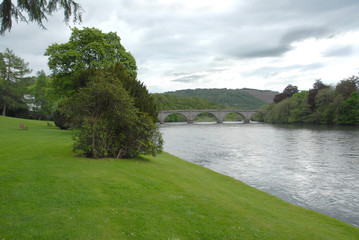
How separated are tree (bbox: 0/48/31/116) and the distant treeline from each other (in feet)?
271

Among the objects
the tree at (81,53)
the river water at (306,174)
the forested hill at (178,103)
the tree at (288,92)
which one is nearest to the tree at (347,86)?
the tree at (288,92)

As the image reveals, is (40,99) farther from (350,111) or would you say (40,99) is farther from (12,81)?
(350,111)

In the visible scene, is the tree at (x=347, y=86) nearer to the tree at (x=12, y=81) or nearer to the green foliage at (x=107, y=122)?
the green foliage at (x=107, y=122)

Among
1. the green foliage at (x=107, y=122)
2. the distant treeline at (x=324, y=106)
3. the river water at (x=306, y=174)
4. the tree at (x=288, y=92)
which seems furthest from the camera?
the tree at (x=288, y=92)

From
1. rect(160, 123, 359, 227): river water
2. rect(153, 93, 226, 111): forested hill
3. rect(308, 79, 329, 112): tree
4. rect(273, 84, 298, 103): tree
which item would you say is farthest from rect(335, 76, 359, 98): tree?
rect(153, 93, 226, 111): forested hill

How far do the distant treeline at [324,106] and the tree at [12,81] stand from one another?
82.6 meters

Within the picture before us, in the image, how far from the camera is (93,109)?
14828 mm

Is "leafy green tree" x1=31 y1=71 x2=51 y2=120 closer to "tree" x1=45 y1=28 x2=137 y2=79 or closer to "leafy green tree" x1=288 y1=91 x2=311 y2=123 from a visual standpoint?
"tree" x1=45 y1=28 x2=137 y2=79

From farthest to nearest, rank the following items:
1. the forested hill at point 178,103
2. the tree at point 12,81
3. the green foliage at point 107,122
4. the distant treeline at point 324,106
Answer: the forested hill at point 178,103, the distant treeline at point 324,106, the tree at point 12,81, the green foliage at point 107,122

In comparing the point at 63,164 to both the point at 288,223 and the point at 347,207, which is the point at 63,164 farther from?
the point at 347,207

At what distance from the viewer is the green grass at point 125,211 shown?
19.6 ft

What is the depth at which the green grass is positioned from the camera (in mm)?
5961

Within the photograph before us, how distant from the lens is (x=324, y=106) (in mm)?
76875

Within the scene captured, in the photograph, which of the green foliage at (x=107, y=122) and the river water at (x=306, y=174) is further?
the green foliage at (x=107, y=122)
